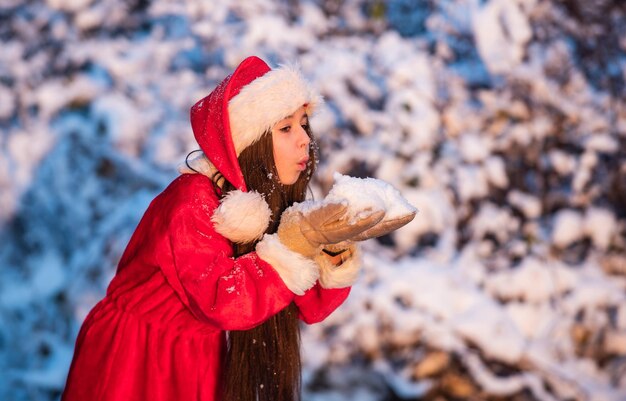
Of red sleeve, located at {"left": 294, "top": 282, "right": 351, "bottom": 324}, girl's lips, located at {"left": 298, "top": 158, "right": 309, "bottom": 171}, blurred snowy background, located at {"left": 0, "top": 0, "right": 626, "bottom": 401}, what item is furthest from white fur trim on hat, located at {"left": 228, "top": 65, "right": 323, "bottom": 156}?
blurred snowy background, located at {"left": 0, "top": 0, "right": 626, "bottom": 401}

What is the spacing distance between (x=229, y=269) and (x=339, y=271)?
248 millimetres

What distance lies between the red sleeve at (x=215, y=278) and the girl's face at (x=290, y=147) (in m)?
0.22

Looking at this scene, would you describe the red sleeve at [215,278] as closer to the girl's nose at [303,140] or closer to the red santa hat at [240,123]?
the red santa hat at [240,123]

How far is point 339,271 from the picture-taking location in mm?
1594

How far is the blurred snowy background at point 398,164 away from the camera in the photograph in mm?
2941

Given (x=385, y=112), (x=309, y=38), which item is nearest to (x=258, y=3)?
(x=309, y=38)

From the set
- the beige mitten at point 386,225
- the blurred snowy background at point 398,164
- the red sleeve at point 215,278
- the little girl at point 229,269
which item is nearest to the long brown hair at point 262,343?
the little girl at point 229,269

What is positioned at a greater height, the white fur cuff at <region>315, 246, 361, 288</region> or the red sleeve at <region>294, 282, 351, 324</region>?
the white fur cuff at <region>315, 246, 361, 288</region>

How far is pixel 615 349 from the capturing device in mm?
2979

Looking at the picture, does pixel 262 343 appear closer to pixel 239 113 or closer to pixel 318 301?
pixel 318 301

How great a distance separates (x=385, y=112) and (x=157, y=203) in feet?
6.57

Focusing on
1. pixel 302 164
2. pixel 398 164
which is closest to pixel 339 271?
pixel 302 164

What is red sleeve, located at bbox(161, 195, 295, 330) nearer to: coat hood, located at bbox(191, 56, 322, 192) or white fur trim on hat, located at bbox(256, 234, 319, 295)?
white fur trim on hat, located at bbox(256, 234, 319, 295)

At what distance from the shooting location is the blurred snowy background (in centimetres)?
294
